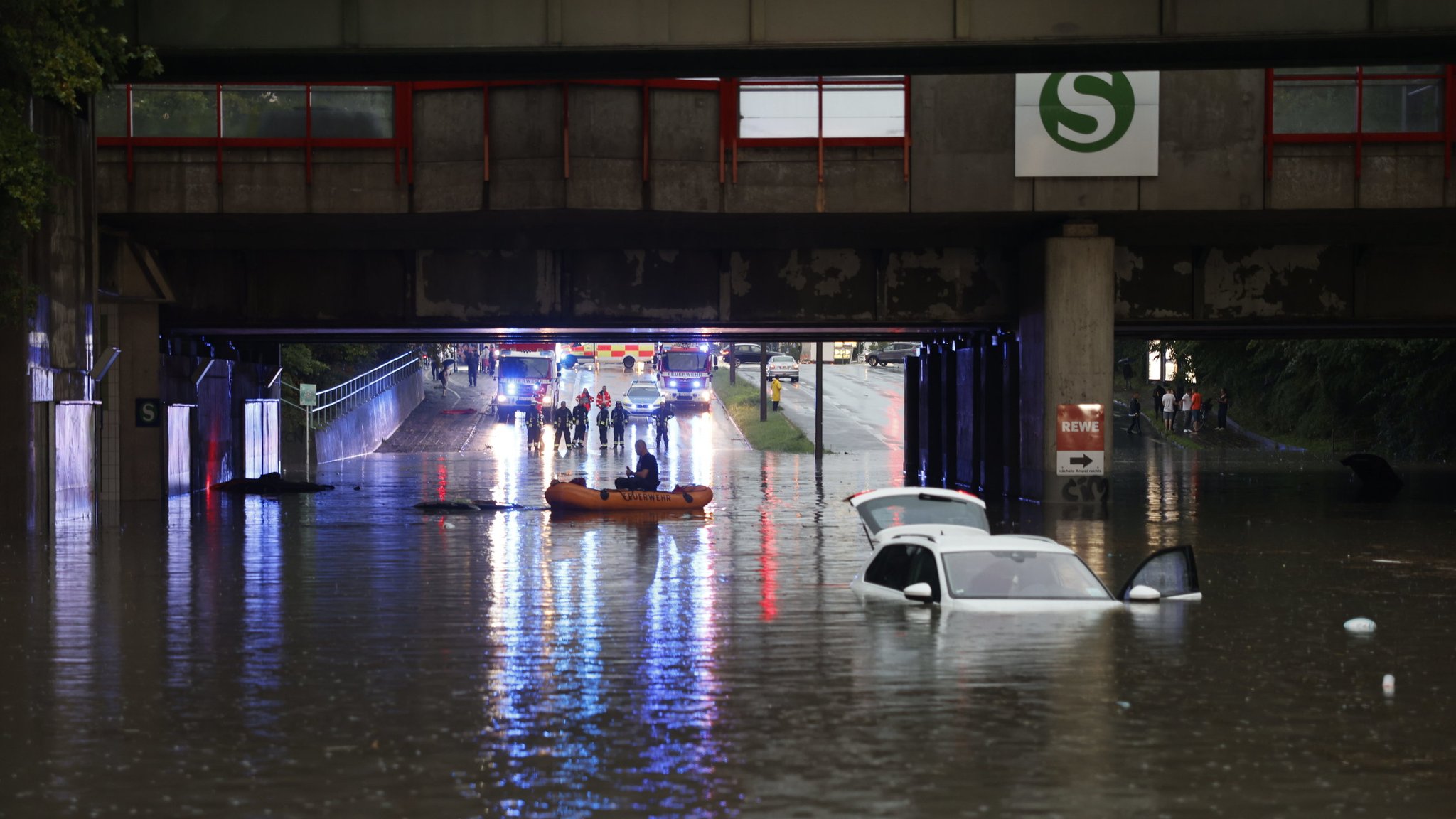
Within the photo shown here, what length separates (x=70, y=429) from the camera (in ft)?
91.7

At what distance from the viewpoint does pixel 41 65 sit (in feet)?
75.1

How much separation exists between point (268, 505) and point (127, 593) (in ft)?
54.0

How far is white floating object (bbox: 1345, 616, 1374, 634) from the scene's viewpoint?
599 inches

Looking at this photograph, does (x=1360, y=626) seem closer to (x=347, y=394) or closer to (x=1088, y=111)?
(x=1088, y=111)

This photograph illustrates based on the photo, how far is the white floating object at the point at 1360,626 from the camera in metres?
15.2

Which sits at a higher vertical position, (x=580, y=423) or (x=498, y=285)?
(x=498, y=285)

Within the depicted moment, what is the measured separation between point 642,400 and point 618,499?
153 ft

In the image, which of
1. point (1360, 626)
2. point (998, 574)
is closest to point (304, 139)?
point (998, 574)

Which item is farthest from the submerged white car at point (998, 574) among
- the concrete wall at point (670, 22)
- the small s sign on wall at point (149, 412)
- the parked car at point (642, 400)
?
the parked car at point (642, 400)

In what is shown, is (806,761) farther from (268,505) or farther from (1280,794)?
(268,505)

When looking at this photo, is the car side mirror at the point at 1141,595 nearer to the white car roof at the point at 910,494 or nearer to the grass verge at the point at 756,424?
the white car roof at the point at 910,494

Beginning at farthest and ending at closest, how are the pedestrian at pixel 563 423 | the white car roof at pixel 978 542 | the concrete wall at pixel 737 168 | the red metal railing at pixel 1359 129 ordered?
the pedestrian at pixel 563 423
the concrete wall at pixel 737 168
the red metal railing at pixel 1359 129
the white car roof at pixel 978 542

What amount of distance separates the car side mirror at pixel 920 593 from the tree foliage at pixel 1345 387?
39.2m

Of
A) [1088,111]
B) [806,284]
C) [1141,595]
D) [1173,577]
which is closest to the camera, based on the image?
[1141,595]
